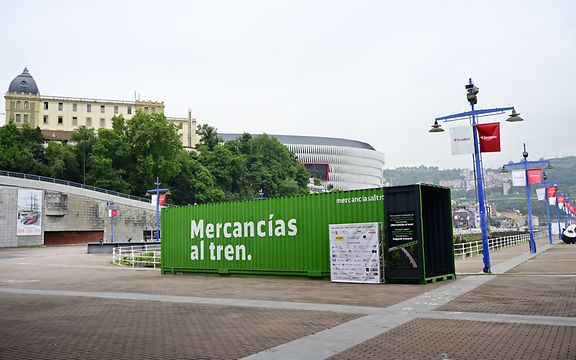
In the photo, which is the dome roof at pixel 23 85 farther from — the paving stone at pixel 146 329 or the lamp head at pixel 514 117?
the lamp head at pixel 514 117

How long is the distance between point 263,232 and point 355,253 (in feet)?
15.4

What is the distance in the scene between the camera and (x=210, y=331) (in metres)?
10.1

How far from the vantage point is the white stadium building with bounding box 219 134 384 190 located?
548 ft

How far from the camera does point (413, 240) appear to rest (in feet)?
57.9

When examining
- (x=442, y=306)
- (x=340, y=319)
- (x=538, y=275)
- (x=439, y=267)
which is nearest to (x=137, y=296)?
(x=340, y=319)

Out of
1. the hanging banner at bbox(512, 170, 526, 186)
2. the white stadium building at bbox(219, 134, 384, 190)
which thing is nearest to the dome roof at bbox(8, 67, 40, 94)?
the white stadium building at bbox(219, 134, 384, 190)

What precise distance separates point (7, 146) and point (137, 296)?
70.9m

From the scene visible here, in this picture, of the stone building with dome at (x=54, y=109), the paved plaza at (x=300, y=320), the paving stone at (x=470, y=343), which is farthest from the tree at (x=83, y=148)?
the paving stone at (x=470, y=343)

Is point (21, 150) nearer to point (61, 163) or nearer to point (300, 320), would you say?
point (61, 163)

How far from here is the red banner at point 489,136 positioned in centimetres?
1970

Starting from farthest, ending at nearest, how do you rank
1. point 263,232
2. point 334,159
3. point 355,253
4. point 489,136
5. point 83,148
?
point 334,159 → point 83,148 → point 263,232 → point 489,136 → point 355,253

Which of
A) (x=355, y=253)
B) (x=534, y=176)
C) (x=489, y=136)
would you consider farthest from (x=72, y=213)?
(x=489, y=136)

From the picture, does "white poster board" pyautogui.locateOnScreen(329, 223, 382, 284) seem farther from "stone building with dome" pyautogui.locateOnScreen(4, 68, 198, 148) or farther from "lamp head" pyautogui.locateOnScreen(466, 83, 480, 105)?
"stone building with dome" pyautogui.locateOnScreen(4, 68, 198, 148)

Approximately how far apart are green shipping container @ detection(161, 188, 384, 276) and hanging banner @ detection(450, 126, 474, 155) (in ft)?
13.7
